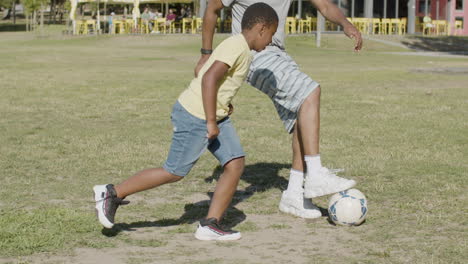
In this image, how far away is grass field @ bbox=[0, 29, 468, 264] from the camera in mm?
5488

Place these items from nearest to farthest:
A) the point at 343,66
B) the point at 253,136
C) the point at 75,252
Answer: the point at 75,252 < the point at 253,136 < the point at 343,66

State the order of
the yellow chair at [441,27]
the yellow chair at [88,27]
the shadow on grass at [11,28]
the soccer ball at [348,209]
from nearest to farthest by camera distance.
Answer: the soccer ball at [348,209]
the yellow chair at [88,27]
the yellow chair at [441,27]
the shadow on grass at [11,28]

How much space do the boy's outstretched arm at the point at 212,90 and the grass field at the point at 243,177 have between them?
0.77 metres

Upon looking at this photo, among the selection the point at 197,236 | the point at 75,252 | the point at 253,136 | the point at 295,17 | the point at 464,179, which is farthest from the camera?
the point at 295,17

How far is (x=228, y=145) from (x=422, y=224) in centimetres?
151

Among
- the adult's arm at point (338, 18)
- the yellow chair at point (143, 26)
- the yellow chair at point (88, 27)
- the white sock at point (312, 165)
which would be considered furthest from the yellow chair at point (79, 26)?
the white sock at point (312, 165)

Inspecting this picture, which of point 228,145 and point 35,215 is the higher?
point 228,145

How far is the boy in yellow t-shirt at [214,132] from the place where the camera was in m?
5.55

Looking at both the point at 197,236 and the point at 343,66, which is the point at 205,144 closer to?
the point at 197,236

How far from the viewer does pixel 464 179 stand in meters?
7.86

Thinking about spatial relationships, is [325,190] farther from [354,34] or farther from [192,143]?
[354,34]

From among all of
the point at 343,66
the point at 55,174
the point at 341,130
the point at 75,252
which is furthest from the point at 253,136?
the point at 343,66

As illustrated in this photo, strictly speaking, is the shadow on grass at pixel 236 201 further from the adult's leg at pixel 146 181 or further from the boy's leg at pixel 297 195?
the adult's leg at pixel 146 181

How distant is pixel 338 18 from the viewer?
6848mm
